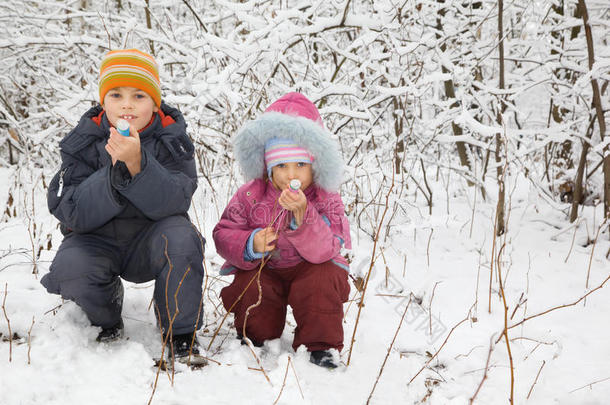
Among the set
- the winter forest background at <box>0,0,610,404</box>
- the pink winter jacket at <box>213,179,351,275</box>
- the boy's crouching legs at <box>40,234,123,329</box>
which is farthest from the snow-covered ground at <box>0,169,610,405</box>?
the pink winter jacket at <box>213,179,351,275</box>

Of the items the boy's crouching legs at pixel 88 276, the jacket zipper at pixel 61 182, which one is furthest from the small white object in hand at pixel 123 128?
the boy's crouching legs at pixel 88 276

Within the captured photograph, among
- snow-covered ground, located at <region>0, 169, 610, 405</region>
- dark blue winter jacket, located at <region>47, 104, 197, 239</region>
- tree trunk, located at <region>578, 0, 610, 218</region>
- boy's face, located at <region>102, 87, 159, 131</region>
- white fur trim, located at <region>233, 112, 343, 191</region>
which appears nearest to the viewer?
snow-covered ground, located at <region>0, 169, 610, 405</region>

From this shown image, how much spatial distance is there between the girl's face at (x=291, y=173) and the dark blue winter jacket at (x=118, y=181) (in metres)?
0.35

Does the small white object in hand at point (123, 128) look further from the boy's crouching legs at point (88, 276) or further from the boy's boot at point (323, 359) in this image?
the boy's boot at point (323, 359)

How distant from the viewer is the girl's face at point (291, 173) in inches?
71.4

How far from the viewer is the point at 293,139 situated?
5.89 ft

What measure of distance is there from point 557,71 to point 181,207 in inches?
149

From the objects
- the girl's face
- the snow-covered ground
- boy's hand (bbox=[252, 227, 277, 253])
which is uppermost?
the girl's face

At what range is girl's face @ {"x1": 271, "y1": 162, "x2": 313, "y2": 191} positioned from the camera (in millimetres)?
1813

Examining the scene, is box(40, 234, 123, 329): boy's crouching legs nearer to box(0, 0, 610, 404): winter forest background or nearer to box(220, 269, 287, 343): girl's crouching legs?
box(0, 0, 610, 404): winter forest background

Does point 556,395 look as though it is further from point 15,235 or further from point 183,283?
point 15,235

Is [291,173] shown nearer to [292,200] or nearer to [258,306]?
[292,200]

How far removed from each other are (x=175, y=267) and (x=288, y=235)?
1.45 feet

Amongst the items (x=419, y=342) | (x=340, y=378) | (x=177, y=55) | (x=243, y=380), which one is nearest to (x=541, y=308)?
(x=419, y=342)
